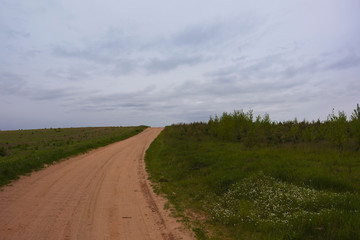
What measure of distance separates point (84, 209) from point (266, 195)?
6.16 m

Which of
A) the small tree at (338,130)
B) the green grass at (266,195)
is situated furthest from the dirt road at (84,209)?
the small tree at (338,130)

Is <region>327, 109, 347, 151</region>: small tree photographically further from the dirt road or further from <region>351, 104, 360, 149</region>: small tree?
the dirt road

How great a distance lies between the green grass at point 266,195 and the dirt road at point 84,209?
35.6 inches

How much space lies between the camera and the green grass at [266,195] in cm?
553

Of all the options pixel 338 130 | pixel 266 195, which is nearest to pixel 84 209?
pixel 266 195

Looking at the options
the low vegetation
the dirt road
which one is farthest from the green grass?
the dirt road

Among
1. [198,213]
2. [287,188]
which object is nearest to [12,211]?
[198,213]

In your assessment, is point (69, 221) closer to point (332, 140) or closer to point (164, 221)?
point (164, 221)

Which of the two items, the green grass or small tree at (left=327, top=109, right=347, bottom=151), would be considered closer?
the green grass

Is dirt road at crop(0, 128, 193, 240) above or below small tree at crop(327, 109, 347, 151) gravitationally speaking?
below

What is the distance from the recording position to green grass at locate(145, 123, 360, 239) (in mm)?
5527

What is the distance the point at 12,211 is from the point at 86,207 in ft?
6.98

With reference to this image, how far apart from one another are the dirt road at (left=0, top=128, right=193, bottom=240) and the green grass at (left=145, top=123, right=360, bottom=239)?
90cm

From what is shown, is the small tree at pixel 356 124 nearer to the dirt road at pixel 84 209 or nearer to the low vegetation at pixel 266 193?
the low vegetation at pixel 266 193
